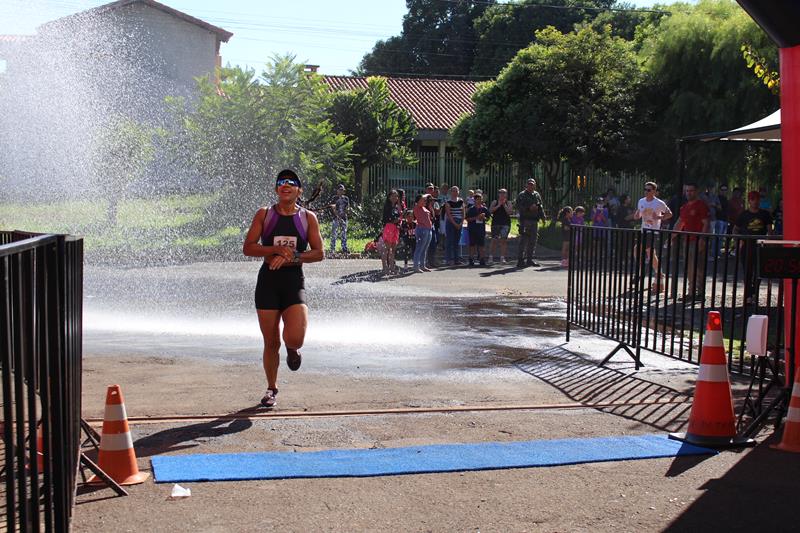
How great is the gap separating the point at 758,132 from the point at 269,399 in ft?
32.5

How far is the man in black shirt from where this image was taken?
7672 mm

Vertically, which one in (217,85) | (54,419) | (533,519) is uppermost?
(217,85)

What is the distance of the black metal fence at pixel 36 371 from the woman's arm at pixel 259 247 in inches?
108

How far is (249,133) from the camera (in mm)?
25641

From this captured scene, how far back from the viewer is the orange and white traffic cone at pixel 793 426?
618 cm

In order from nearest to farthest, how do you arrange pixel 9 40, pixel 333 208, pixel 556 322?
pixel 556 322, pixel 333 208, pixel 9 40

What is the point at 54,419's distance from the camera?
3674mm

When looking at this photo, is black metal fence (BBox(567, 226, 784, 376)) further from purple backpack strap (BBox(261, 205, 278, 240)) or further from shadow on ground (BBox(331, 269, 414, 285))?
shadow on ground (BBox(331, 269, 414, 285))

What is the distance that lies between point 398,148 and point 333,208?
11.7 m

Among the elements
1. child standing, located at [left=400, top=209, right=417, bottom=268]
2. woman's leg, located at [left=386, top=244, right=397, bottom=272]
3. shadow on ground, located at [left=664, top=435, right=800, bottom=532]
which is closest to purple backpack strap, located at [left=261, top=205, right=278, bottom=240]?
shadow on ground, located at [left=664, top=435, right=800, bottom=532]

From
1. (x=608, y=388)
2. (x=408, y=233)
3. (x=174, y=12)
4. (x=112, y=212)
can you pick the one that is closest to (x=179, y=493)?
(x=608, y=388)

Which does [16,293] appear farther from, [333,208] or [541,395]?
[333,208]

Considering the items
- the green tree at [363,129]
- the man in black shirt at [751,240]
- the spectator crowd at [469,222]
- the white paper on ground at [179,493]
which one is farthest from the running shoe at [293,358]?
the green tree at [363,129]

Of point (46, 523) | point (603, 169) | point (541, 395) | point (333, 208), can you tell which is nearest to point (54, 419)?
point (46, 523)
